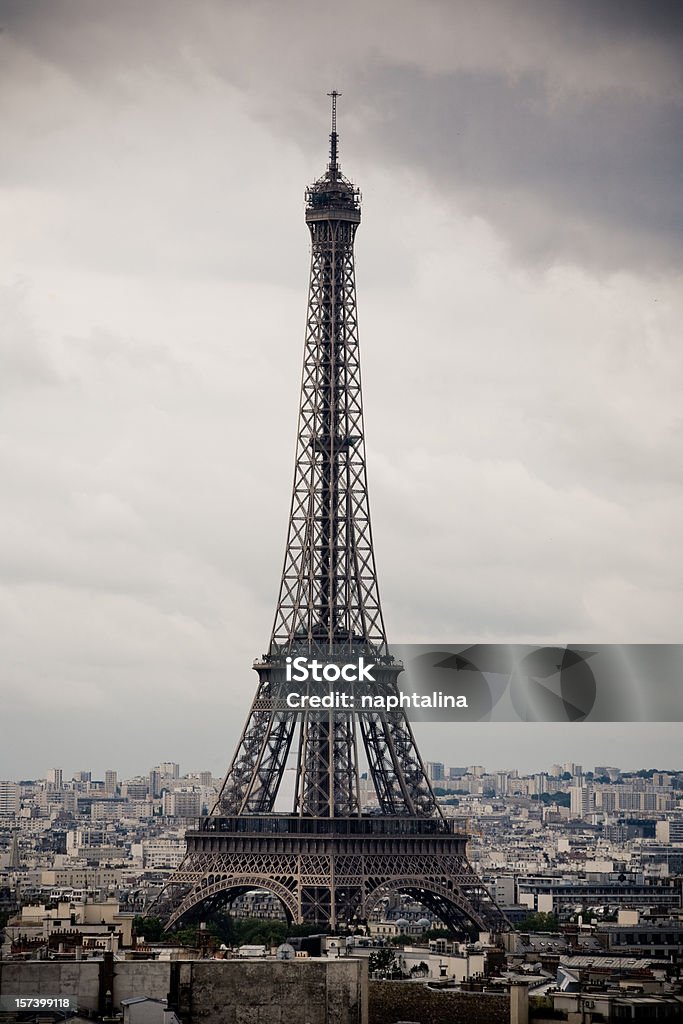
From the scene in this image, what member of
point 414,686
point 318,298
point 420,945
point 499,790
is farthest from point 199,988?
point 499,790

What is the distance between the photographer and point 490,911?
71812mm

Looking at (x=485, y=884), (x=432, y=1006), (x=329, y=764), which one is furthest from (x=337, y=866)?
(x=485, y=884)

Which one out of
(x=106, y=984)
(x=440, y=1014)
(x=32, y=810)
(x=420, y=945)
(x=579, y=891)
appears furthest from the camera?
(x=32, y=810)

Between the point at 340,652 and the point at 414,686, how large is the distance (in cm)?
1794

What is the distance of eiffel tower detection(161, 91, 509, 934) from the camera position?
233 feet

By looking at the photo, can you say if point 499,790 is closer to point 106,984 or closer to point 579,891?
point 579,891

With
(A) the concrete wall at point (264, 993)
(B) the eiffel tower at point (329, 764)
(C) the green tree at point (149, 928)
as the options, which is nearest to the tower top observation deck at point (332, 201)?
(B) the eiffel tower at point (329, 764)

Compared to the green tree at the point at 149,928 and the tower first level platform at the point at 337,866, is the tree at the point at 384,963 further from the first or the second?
the tower first level platform at the point at 337,866

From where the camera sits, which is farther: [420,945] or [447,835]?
[447,835]

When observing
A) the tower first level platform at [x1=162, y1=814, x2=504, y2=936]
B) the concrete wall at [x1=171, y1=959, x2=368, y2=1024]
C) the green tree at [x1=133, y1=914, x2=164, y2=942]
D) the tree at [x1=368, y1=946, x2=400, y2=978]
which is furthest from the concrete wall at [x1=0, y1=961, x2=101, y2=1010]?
the tower first level platform at [x1=162, y1=814, x2=504, y2=936]

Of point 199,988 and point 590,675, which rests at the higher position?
point 590,675

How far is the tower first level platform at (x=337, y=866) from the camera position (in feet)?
231

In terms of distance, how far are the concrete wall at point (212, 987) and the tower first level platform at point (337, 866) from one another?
34319 mm

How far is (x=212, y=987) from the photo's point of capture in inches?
1390
